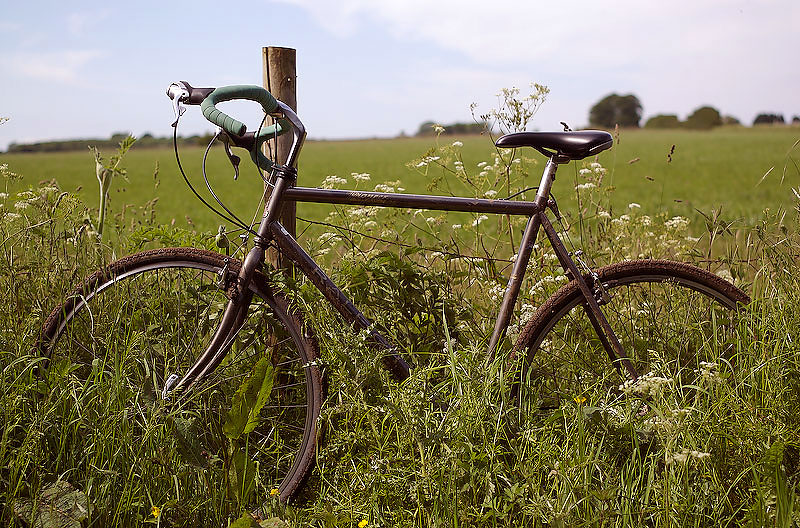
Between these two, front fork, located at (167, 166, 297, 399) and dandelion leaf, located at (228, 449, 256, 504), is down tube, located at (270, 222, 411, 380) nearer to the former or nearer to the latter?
front fork, located at (167, 166, 297, 399)

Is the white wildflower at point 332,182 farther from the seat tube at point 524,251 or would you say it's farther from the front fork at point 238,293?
the seat tube at point 524,251

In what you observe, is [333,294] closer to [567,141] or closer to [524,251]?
[524,251]

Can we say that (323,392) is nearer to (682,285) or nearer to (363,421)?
(363,421)

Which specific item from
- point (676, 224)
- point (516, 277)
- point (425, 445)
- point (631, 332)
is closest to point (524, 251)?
point (516, 277)

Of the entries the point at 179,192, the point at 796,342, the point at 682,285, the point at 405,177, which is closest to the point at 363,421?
the point at 682,285

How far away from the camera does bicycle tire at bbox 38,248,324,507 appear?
247 cm

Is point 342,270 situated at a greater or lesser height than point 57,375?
greater

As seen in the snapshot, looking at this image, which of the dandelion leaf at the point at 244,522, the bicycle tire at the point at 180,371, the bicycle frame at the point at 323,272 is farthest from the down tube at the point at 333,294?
the dandelion leaf at the point at 244,522

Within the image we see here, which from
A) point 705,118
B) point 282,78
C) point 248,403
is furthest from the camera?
point 705,118

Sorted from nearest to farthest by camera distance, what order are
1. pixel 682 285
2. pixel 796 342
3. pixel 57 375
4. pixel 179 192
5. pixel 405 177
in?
1. pixel 57 375
2. pixel 796 342
3. pixel 682 285
4. pixel 179 192
5. pixel 405 177

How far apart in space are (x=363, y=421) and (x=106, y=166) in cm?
202

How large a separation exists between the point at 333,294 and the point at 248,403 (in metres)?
0.53

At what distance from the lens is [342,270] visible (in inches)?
120

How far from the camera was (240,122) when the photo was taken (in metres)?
2.40
